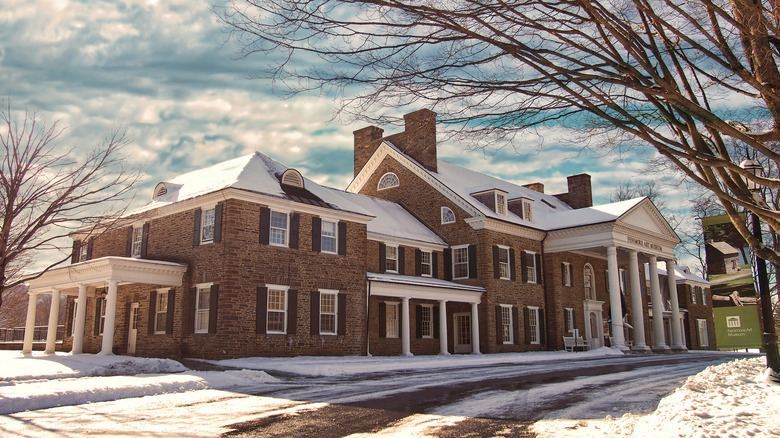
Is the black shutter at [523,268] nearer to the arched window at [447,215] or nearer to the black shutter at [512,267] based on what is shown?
the black shutter at [512,267]

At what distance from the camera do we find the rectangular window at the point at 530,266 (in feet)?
109

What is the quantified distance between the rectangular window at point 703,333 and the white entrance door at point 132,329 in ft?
143

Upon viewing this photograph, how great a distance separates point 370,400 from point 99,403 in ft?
15.5

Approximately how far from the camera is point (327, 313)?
2367 centimetres

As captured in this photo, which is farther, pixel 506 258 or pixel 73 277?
pixel 506 258

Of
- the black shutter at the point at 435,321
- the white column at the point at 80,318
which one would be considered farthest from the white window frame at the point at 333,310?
the white column at the point at 80,318

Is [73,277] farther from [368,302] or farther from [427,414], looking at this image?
[427,414]

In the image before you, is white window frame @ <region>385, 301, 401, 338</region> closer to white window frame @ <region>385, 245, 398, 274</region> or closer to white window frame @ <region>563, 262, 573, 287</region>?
white window frame @ <region>385, 245, 398, 274</region>

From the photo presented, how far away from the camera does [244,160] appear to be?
81.6 feet

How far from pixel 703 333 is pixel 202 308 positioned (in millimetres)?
44275

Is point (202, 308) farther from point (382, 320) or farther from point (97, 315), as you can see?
point (97, 315)

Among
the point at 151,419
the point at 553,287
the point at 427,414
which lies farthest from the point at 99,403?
the point at 553,287

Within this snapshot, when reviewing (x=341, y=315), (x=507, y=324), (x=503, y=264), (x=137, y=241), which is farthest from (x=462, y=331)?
(x=137, y=241)

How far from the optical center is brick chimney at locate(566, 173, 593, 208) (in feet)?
143
